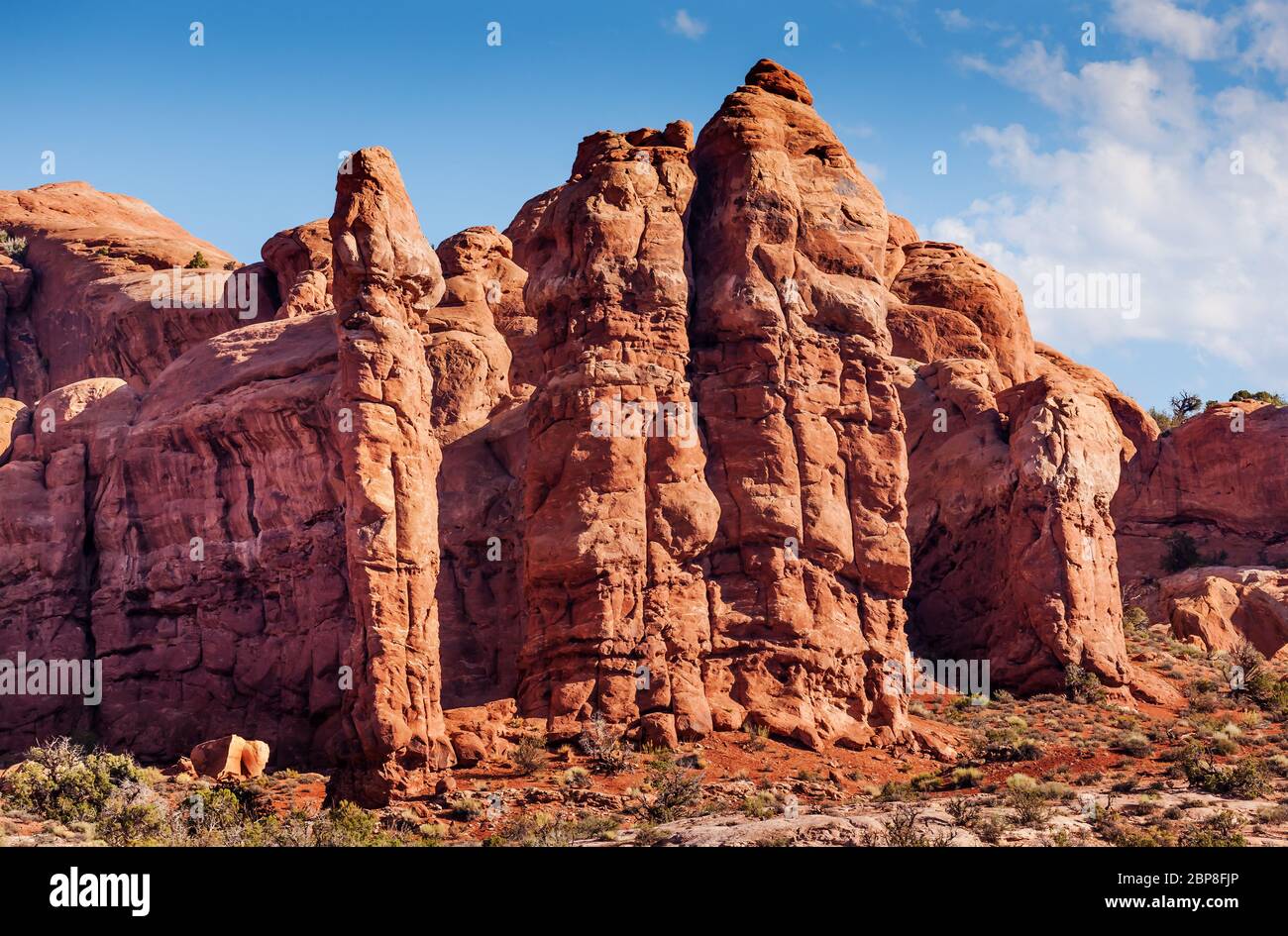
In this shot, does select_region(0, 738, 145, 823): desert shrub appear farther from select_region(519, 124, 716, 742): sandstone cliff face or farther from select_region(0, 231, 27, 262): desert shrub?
select_region(0, 231, 27, 262): desert shrub

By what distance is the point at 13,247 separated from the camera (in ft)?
209

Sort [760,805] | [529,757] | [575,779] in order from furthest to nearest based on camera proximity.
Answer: [529,757] < [575,779] < [760,805]

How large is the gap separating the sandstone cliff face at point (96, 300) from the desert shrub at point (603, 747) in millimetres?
23665

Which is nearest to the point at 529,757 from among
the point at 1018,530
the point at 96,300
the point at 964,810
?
the point at 964,810

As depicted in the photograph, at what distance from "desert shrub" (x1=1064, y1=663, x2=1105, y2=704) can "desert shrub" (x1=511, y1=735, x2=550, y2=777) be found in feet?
52.1

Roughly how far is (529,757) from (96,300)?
3101 centimetres

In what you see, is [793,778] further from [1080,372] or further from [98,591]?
[1080,372]

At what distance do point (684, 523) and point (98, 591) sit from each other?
13237 millimetres

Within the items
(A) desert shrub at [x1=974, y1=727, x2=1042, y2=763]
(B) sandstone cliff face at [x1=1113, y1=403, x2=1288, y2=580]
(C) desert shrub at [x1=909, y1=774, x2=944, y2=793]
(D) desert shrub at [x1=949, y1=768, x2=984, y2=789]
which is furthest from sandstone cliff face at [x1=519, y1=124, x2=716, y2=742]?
(B) sandstone cliff face at [x1=1113, y1=403, x2=1288, y2=580]

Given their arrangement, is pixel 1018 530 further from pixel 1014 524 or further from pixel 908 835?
pixel 908 835

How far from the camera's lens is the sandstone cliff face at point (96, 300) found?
55656mm

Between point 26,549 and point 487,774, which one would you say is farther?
point 26,549

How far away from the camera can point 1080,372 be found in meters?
64.4
